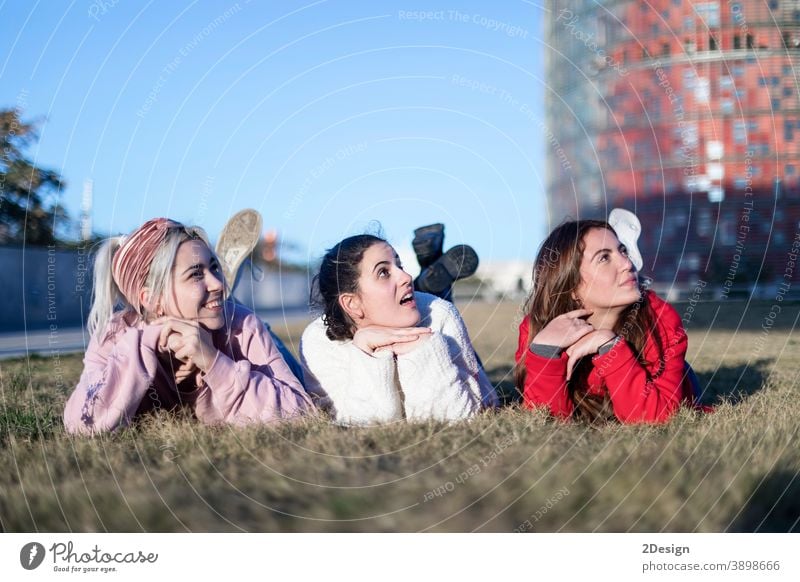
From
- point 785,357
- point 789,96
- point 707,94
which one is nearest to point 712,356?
point 785,357

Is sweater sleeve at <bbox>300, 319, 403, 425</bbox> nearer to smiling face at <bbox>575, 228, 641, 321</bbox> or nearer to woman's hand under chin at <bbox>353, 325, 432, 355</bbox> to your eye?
woman's hand under chin at <bbox>353, 325, 432, 355</bbox>

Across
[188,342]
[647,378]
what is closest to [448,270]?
[647,378]

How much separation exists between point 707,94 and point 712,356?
663 cm

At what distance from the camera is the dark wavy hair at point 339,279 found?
2.66 m

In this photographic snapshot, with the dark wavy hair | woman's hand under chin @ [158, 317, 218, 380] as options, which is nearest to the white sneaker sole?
the dark wavy hair

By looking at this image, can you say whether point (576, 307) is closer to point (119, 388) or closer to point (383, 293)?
point (383, 293)

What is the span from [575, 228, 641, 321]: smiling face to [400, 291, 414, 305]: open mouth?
0.54 metres

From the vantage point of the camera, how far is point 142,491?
1780mm

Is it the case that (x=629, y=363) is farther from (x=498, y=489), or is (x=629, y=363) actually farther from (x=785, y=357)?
(x=785, y=357)

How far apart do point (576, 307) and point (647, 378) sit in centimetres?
32

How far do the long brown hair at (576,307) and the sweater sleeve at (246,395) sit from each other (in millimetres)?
812

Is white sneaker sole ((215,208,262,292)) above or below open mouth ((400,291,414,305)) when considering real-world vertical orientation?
above

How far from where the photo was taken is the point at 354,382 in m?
2.54

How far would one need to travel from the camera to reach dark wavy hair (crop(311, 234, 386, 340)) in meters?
2.66
